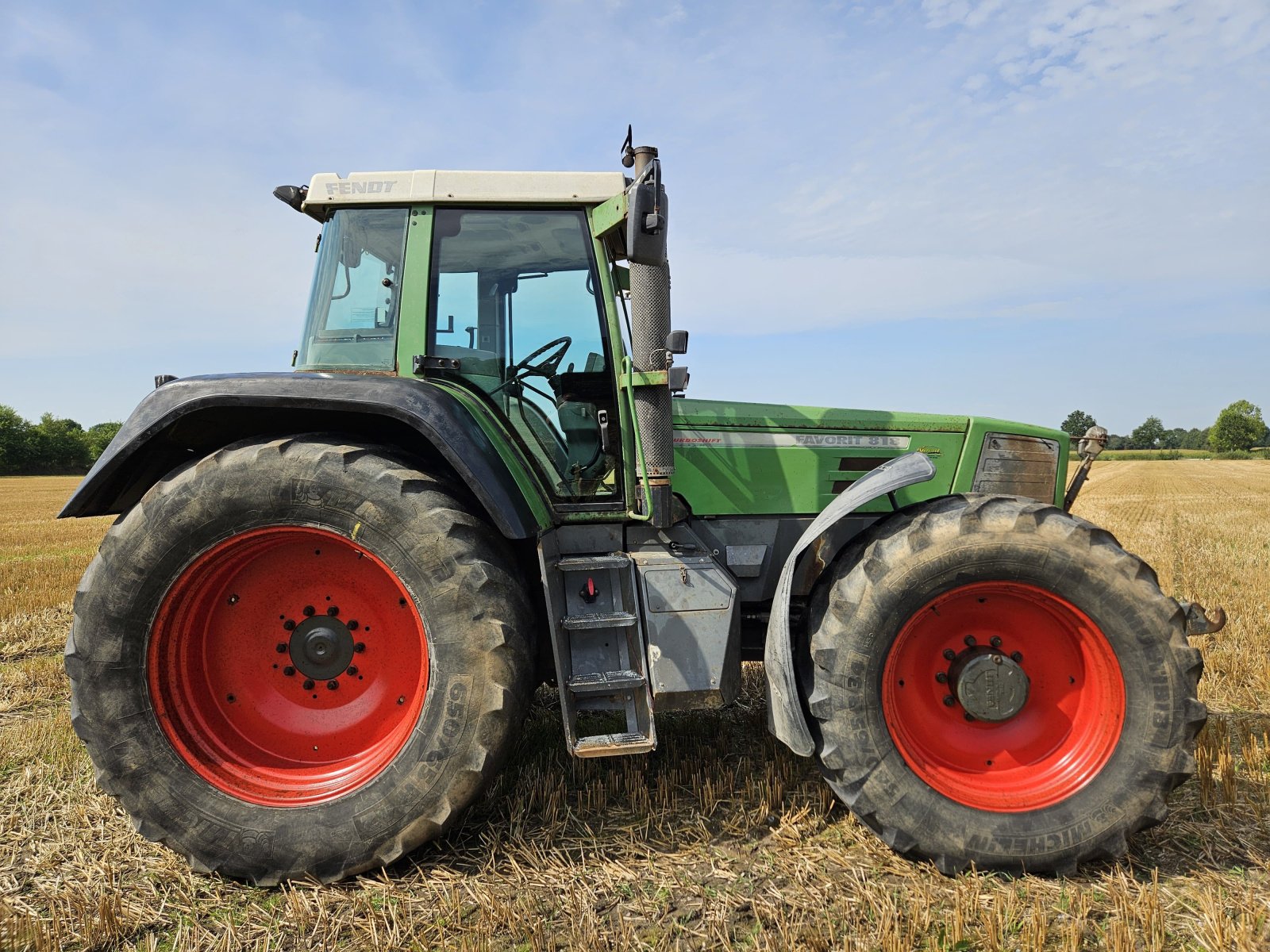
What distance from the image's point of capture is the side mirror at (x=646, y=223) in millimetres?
2541

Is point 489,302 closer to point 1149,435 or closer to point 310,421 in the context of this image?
point 310,421

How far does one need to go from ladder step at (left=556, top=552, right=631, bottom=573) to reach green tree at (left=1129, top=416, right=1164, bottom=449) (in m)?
81.8

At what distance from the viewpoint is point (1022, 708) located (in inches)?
114

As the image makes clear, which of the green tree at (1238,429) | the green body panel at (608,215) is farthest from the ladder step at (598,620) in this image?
the green tree at (1238,429)

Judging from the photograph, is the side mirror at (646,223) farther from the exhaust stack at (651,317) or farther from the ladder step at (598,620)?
the ladder step at (598,620)

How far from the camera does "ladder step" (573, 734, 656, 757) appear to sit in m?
2.71

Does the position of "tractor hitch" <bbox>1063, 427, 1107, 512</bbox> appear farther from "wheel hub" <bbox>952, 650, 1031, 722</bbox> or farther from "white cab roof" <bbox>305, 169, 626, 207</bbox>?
"white cab roof" <bbox>305, 169, 626, 207</bbox>

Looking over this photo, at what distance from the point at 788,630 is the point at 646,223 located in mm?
1567

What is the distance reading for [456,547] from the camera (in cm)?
266

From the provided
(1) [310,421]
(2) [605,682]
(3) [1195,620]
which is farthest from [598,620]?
(3) [1195,620]

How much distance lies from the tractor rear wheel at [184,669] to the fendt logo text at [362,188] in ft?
3.58

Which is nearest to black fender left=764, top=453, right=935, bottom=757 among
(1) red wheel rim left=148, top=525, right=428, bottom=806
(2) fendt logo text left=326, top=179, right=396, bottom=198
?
(1) red wheel rim left=148, top=525, right=428, bottom=806

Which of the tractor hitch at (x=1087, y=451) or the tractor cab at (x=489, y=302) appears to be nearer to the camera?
the tractor cab at (x=489, y=302)

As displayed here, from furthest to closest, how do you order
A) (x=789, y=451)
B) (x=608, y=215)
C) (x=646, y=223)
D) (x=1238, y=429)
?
(x=1238, y=429), (x=789, y=451), (x=608, y=215), (x=646, y=223)
